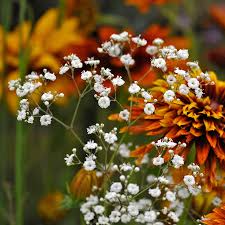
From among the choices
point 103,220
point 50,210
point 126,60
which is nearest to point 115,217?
point 103,220

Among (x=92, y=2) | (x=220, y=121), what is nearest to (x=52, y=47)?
(x=92, y=2)

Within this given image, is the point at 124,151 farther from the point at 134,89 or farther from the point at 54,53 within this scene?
the point at 54,53

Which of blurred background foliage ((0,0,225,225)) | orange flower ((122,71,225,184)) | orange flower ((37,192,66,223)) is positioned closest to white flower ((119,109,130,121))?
orange flower ((122,71,225,184))

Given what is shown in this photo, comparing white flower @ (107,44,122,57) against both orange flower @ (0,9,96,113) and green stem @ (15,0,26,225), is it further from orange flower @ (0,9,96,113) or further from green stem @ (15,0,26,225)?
orange flower @ (0,9,96,113)

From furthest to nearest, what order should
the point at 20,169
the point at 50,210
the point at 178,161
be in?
1. the point at 50,210
2. the point at 20,169
3. the point at 178,161

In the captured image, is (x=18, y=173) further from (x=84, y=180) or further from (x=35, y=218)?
(x=35, y=218)

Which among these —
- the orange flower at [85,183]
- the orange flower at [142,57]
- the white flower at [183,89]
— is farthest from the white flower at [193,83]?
the orange flower at [142,57]
